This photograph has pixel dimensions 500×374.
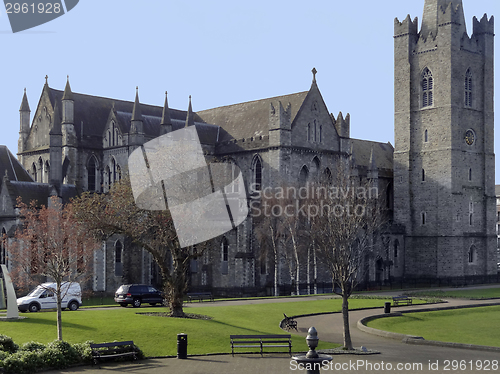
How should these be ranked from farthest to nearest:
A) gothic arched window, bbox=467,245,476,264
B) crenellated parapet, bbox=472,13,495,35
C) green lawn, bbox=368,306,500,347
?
crenellated parapet, bbox=472,13,495,35, gothic arched window, bbox=467,245,476,264, green lawn, bbox=368,306,500,347

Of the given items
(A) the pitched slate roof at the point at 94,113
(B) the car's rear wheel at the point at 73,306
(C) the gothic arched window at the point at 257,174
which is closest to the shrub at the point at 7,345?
(B) the car's rear wheel at the point at 73,306

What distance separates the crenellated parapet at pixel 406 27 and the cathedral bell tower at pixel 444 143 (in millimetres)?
119

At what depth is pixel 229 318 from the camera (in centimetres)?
3734

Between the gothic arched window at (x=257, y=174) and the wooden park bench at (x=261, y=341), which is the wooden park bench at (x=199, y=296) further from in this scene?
the wooden park bench at (x=261, y=341)

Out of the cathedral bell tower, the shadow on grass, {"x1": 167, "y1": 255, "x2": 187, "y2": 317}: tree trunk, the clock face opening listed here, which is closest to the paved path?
the shadow on grass

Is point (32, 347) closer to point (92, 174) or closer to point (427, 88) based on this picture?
point (92, 174)

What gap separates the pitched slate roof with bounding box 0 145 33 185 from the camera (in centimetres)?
6254

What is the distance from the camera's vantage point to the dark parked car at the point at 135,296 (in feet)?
148

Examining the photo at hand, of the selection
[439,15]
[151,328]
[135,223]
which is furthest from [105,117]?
[151,328]

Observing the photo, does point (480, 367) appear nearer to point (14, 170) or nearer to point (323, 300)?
point (323, 300)

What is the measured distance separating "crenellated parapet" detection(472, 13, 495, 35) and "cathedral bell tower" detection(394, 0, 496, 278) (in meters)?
0.12

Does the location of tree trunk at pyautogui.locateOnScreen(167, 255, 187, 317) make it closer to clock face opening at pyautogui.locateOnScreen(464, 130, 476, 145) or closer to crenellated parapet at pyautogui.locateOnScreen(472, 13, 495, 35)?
clock face opening at pyautogui.locateOnScreen(464, 130, 476, 145)

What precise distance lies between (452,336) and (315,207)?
28.1 m

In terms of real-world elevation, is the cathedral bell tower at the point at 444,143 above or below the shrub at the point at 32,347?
above
